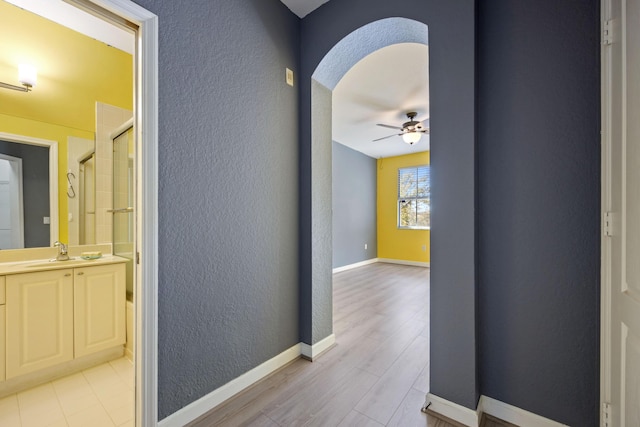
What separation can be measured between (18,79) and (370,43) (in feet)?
8.89

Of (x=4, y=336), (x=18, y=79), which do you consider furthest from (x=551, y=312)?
(x=18, y=79)

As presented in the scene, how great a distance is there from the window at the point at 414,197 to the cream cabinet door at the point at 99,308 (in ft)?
18.7

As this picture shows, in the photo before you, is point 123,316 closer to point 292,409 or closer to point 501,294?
point 292,409

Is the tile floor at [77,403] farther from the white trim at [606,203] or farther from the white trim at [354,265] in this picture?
the white trim at [354,265]

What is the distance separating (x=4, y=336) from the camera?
1.64 meters

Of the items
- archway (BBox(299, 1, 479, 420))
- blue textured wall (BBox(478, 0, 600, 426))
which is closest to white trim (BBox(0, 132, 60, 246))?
archway (BBox(299, 1, 479, 420))

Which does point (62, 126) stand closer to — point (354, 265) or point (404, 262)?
point (354, 265)

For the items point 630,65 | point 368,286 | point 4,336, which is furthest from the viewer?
point 368,286

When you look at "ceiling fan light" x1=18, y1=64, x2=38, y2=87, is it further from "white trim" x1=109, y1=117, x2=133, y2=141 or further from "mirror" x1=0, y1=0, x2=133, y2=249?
"white trim" x1=109, y1=117, x2=133, y2=141

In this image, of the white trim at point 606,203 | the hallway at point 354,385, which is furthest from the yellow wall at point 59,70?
the white trim at point 606,203

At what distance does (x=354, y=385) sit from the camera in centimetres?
171

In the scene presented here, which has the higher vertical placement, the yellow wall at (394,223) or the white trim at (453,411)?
the yellow wall at (394,223)

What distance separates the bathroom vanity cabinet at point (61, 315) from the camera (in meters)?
1.68

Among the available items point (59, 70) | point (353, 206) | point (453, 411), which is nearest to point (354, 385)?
point (453, 411)
